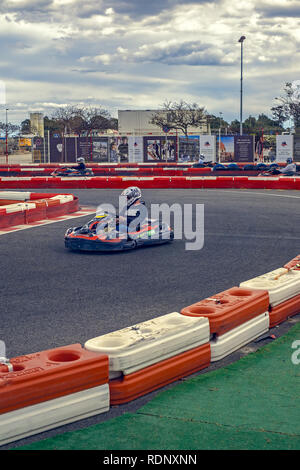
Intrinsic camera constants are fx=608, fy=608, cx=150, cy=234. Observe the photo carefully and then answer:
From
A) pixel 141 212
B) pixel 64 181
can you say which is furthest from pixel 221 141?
pixel 141 212

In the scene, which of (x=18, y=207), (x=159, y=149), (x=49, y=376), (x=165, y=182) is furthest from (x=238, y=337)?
(x=159, y=149)

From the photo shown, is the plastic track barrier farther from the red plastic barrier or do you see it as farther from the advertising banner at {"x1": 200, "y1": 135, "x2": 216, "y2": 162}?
the advertising banner at {"x1": 200, "y1": 135, "x2": 216, "y2": 162}

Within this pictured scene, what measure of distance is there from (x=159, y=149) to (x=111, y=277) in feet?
108

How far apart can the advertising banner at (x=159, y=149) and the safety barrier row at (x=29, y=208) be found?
2374cm

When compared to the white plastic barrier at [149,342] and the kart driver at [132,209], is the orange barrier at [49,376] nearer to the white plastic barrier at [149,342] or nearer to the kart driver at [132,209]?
the white plastic barrier at [149,342]

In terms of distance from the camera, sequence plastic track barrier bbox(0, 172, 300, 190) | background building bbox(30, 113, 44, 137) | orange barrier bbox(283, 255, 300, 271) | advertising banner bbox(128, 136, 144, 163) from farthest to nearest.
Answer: background building bbox(30, 113, 44, 137)
advertising banner bbox(128, 136, 144, 163)
plastic track barrier bbox(0, 172, 300, 190)
orange barrier bbox(283, 255, 300, 271)

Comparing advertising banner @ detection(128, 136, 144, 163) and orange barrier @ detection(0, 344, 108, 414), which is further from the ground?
advertising banner @ detection(128, 136, 144, 163)

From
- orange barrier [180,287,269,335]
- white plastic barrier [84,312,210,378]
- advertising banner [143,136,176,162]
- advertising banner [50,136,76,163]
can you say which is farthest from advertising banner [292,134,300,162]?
white plastic barrier [84,312,210,378]

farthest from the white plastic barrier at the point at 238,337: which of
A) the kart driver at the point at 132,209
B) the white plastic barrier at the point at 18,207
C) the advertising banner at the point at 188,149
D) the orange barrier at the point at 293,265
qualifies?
the advertising banner at the point at 188,149

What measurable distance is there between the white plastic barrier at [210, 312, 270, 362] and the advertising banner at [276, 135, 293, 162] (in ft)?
107

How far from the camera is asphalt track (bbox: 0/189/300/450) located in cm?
577

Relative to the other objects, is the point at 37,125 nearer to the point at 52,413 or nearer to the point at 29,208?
the point at 29,208

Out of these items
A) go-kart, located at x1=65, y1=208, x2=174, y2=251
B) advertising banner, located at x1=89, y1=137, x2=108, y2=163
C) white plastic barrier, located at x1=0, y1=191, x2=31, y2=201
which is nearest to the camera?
go-kart, located at x1=65, y1=208, x2=174, y2=251
